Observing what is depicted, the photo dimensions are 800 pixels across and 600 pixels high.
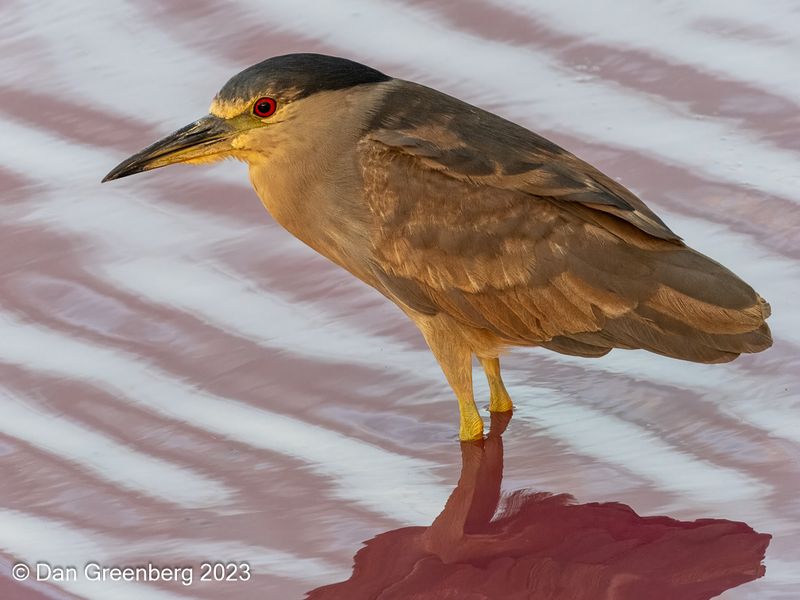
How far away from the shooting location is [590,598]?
17.7ft

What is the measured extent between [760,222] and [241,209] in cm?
237

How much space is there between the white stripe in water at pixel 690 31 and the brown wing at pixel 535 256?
7.90 ft

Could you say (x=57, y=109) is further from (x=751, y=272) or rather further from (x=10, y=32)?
(x=751, y=272)

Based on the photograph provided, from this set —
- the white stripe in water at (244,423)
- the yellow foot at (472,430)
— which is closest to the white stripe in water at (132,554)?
the white stripe in water at (244,423)

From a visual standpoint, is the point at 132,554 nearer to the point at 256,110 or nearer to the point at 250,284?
the point at 256,110

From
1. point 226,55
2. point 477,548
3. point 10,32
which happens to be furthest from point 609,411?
point 10,32

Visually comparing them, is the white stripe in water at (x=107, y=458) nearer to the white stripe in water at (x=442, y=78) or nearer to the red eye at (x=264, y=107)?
the red eye at (x=264, y=107)

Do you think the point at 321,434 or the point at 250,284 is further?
the point at 250,284

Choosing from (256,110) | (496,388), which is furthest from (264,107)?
(496,388)

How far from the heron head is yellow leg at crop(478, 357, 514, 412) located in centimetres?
117

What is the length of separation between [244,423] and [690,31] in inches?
147

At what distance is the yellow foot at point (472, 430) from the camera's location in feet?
21.1

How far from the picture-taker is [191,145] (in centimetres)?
648

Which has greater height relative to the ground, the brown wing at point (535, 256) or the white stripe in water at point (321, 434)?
the brown wing at point (535, 256)
